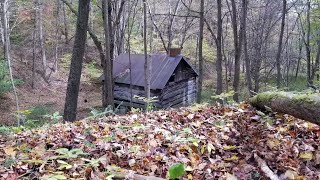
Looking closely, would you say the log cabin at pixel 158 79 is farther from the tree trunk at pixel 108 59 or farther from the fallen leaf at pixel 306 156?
the fallen leaf at pixel 306 156

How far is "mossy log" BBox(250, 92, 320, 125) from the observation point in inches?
129

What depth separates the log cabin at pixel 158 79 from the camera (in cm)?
1820

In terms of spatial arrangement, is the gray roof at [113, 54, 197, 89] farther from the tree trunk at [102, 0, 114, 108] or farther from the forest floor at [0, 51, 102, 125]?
the tree trunk at [102, 0, 114, 108]

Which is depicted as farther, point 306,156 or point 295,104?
Answer: point 295,104

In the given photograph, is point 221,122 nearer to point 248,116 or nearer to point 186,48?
point 248,116

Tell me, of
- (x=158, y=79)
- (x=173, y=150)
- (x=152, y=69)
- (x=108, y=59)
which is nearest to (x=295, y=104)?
(x=173, y=150)

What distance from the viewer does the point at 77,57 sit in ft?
25.5

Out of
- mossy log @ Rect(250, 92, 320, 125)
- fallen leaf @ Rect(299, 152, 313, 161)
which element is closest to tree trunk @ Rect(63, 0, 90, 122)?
mossy log @ Rect(250, 92, 320, 125)

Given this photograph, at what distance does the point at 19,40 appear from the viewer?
26656mm

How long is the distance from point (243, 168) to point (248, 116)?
1896 mm

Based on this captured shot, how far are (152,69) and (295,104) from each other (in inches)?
612

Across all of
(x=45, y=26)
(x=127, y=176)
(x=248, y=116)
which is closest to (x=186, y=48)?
(x=45, y=26)

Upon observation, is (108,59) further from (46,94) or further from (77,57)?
(46,94)

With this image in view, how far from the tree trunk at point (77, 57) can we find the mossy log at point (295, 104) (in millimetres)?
4756
